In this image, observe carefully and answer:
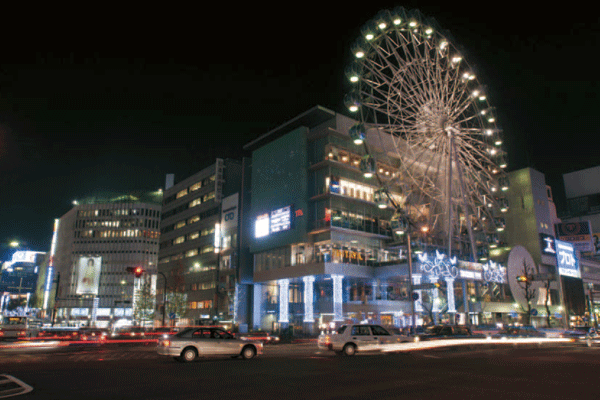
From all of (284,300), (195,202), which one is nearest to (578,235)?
(284,300)

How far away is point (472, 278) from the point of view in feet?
203

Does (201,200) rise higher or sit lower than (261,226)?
higher

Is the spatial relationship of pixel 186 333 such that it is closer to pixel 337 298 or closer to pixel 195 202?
pixel 337 298

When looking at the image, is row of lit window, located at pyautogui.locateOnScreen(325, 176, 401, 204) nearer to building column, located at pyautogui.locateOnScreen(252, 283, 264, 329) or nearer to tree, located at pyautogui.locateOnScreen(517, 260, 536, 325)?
tree, located at pyautogui.locateOnScreen(517, 260, 536, 325)

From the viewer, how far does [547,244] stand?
298 feet

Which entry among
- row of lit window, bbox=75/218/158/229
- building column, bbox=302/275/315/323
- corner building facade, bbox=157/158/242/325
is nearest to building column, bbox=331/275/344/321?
building column, bbox=302/275/315/323

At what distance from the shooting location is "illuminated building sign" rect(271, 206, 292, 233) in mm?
64250

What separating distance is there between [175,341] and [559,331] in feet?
110

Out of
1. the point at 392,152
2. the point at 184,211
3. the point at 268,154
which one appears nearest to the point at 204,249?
the point at 184,211

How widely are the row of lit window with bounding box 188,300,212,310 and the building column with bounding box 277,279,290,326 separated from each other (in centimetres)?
2388

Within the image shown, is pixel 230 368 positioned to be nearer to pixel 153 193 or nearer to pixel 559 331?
pixel 559 331

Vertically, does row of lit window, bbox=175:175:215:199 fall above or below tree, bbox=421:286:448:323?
above

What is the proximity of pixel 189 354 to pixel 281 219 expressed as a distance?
44683 mm

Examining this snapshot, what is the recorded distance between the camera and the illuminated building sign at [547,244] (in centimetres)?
9038
